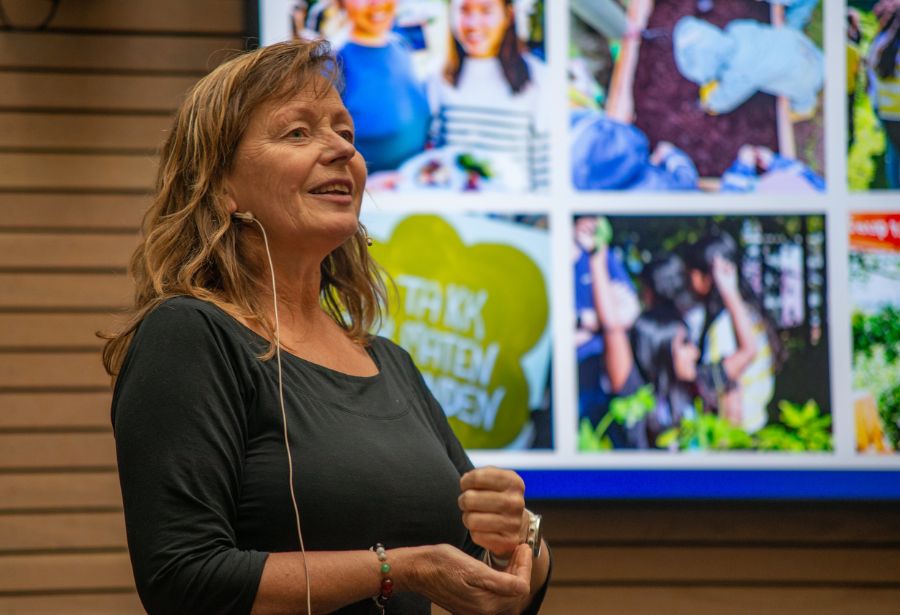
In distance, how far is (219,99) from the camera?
145 cm

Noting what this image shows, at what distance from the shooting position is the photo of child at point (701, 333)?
2.61m

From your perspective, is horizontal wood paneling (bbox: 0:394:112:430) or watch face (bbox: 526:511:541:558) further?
horizontal wood paneling (bbox: 0:394:112:430)

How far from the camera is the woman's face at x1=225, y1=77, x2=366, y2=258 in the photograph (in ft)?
4.71

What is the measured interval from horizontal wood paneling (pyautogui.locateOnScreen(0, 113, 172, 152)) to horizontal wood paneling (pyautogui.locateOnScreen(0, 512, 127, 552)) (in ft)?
3.15

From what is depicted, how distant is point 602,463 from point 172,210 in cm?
147

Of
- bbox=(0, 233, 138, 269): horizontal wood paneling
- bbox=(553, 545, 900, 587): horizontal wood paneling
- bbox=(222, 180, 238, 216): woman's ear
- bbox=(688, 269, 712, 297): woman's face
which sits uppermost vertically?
bbox=(222, 180, 238, 216): woman's ear

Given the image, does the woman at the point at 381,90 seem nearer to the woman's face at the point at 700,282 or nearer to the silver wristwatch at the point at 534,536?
the woman's face at the point at 700,282

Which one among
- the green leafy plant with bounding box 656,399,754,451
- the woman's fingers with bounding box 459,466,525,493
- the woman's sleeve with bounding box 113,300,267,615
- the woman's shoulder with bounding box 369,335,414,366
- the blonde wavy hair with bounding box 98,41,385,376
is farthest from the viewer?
the green leafy plant with bounding box 656,399,754,451

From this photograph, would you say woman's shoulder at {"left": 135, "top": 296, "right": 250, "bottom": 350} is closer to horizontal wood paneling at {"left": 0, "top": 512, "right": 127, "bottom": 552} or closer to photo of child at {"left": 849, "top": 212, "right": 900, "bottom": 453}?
horizontal wood paneling at {"left": 0, "top": 512, "right": 127, "bottom": 552}

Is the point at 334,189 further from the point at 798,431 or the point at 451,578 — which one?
the point at 798,431

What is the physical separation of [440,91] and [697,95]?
65 centimetres

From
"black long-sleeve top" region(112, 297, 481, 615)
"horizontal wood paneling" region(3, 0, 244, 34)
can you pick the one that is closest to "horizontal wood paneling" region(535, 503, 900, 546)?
"black long-sleeve top" region(112, 297, 481, 615)

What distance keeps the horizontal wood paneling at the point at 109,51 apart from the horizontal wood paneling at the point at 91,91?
0.10 feet

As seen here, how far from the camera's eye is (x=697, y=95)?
2684 millimetres
